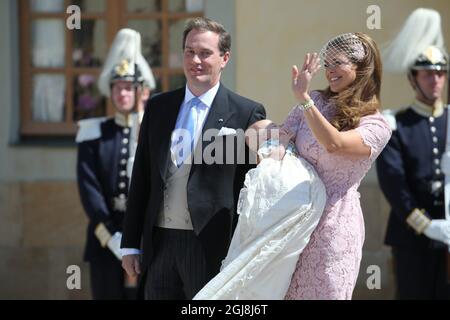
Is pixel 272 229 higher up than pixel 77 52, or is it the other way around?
pixel 77 52

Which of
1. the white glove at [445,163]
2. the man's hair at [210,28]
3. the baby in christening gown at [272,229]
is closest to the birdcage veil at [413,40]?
the white glove at [445,163]

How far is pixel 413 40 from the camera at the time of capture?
265 inches

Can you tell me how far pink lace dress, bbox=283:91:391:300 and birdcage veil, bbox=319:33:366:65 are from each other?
190 millimetres

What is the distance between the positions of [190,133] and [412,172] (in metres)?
2.31

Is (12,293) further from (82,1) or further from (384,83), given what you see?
(384,83)

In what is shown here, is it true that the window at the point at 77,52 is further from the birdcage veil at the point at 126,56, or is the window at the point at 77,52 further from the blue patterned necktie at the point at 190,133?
the blue patterned necktie at the point at 190,133

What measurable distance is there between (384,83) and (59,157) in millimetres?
2265

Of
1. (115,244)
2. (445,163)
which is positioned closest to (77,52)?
(115,244)

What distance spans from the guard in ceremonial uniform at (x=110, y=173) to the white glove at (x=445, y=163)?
69.1 inches

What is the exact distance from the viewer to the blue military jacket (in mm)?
6344

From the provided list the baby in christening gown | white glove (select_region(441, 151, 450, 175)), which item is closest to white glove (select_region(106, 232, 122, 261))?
white glove (select_region(441, 151, 450, 175))

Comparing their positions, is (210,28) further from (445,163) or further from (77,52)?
(77,52)

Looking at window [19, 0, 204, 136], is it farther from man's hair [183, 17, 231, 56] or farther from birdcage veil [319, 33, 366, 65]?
birdcage veil [319, 33, 366, 65]
